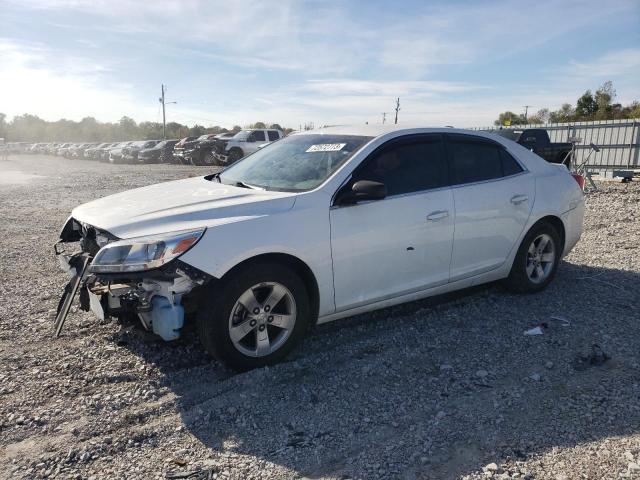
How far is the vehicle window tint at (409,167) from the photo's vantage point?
3939 mm

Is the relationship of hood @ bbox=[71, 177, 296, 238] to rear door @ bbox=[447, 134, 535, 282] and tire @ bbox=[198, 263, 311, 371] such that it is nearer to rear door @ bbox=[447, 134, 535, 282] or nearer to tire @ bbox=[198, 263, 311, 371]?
tire @ bbox=[198, 263, 311, 371]

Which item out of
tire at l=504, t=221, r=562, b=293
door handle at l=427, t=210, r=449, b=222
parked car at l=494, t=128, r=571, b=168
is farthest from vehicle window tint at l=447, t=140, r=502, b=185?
parked car at l=494, t=128, r=571, b=168

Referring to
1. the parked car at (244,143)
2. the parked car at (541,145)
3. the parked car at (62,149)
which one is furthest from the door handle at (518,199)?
the parked car at (62,149)

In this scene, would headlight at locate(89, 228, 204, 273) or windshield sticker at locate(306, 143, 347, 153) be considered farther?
windshield sticker at locate(306, 143, 347, 153)

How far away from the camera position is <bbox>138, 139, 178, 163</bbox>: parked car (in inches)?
1332

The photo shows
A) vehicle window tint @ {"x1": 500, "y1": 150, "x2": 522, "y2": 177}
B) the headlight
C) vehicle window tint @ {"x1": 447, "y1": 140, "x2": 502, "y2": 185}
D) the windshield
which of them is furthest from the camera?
vehicle window tint @ {"x1": 500, "y1": 150, "x2": 522, "y2": 177}

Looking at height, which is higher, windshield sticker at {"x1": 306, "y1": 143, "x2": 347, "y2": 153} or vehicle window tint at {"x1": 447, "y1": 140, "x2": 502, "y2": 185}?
windshield sticker at {"x1": 306, "y1": 143, "x2": 347, "y2": 153}

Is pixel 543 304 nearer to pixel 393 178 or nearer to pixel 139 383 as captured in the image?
pixel 393 178

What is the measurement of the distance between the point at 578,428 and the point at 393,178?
7.03ft

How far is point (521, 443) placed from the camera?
2.68 meters

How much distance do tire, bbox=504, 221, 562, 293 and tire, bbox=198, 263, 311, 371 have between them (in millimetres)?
2378

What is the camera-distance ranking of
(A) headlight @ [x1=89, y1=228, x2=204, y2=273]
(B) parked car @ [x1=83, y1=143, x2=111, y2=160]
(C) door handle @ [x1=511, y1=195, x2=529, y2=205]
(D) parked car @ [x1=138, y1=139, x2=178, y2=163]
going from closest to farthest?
(A) headlight @ [x1=89, y1=228, x2=204, y2=273] < (C) door handle @ [x1=511, y1=195, x2=529, y2=205] < (D) parked car @ [x1=138, y1=139, x2=178, y2=163] < (B) parked car @ [x1=83, y1=143, x2=111, y2=160]

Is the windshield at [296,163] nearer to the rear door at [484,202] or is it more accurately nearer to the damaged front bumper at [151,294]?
the rear door at [484,202]

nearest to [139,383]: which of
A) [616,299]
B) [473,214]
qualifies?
[473,214]
